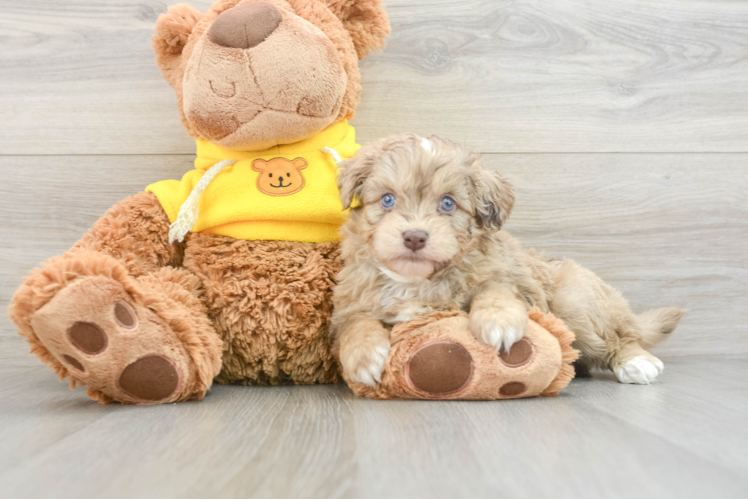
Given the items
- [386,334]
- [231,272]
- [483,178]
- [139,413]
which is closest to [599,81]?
[483,178]

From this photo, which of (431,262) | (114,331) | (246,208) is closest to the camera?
(114,331)

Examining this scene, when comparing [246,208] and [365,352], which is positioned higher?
[246,208]

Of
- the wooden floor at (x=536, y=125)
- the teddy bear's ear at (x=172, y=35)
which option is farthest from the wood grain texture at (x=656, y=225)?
the teddy bear's ear at (x=172, y=35)

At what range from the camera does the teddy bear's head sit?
1454 millimetres

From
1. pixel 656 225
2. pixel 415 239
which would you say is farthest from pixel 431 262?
pixel 656 225

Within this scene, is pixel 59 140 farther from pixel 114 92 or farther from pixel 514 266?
pixel 514 266

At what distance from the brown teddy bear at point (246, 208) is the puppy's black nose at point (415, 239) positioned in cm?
35

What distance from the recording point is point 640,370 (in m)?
1.63

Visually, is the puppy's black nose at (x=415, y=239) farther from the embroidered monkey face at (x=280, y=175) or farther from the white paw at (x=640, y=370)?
the white paw at (x=640, y=370)

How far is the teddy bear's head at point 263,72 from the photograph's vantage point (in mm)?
1454

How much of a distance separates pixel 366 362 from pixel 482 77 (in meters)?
1.21

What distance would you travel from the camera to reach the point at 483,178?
4.66ft

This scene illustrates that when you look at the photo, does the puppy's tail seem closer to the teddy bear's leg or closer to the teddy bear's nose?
the teddy bear's leg

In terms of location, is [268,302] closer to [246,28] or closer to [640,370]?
[246,28]
